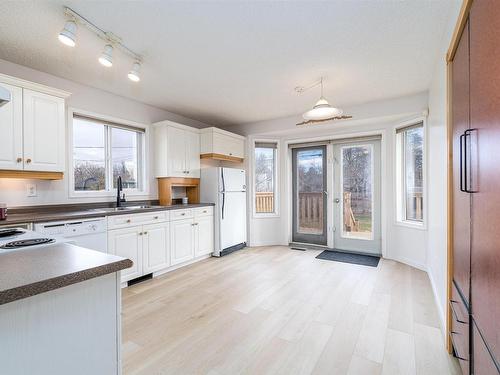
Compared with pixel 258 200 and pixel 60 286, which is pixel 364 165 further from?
pixel 60 286

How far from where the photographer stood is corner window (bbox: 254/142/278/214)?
510cm

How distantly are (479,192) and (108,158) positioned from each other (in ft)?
12.6

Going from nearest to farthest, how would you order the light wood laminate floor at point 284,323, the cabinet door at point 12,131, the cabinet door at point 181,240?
the light wood laminate floor at point 284,323
the cabinet door at point 12,131
the cabinet door at point 181,240

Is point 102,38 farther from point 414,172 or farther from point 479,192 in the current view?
point 414,172

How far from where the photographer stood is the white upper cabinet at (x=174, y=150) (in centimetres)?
388

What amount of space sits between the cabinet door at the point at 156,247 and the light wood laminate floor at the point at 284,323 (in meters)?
0.19

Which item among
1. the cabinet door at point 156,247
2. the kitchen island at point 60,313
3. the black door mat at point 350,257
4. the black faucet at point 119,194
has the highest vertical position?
the black faucet at point 119,194

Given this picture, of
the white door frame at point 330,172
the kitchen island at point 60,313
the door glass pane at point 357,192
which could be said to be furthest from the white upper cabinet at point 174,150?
the kitchen island at point 60,313

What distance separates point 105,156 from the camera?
3.48 m

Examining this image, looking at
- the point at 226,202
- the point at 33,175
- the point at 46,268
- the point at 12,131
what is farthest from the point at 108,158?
the point at 46,268

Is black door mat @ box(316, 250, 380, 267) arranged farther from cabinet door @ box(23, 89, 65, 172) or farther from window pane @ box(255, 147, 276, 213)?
cabinet door @ box(23, 89, 65, 172)

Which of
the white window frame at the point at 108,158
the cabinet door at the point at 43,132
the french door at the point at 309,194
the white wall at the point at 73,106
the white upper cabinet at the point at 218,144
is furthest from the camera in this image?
the french door at the point at 309,194

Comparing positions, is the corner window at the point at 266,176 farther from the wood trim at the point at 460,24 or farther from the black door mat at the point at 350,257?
the wood trim at the point at 460,24

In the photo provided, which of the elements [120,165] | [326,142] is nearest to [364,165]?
[326,142]
